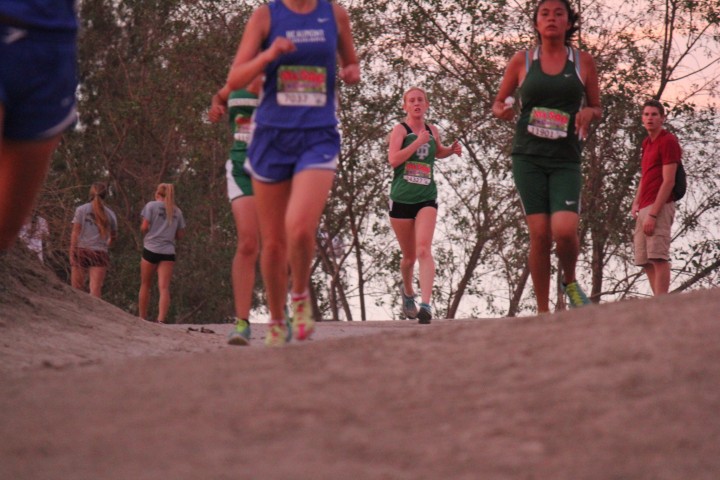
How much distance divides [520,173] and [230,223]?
16576 mm

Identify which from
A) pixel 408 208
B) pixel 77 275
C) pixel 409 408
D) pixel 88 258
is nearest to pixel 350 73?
pixel 409 408

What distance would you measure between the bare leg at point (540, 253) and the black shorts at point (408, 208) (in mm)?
3623

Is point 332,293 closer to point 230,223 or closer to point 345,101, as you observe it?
point 230,223

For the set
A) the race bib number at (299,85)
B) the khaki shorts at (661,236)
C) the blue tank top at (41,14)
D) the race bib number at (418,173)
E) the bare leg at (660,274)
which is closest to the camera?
the blue tank top at (41,14)

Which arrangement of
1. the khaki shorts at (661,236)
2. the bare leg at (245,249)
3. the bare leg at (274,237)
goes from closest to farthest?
the bare leg at (274,237), the bare leg at (245,249), the khaki shorts at (661,236)

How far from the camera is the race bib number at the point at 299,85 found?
6.25m

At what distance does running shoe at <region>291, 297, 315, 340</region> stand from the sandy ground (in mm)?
1117

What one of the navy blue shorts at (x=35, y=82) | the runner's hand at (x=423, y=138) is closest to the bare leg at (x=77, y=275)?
the runner's hand at (x=423, y=138)

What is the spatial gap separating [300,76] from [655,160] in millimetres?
5626

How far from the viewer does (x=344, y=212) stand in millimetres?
23734

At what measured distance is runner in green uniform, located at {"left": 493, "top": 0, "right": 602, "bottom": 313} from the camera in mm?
7824

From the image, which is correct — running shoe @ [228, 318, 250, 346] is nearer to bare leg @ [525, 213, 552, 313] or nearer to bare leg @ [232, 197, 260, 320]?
bare leg @ [232, 197, 260, 320]

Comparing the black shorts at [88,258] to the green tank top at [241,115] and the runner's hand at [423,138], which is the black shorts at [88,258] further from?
the green tank top at [241,115]

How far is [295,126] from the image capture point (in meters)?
6.29
